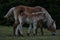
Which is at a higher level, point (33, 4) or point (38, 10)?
point (33, 4)

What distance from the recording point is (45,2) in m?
27.9

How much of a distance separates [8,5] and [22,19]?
31.3 ft

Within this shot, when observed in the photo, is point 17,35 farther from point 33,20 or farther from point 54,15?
point 54,15

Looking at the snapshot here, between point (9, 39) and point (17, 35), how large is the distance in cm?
240

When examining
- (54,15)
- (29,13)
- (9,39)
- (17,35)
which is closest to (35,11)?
(29,13)

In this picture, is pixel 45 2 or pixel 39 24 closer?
pixel 39 24

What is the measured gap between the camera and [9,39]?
1462 cm

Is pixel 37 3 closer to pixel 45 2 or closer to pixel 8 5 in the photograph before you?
pixel 45 2

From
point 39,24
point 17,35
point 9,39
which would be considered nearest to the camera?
point 9,39

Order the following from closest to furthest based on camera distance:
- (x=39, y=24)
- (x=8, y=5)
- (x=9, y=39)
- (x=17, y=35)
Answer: (x=9, y=39) → (x=17, y=35) → (x=39, y=24) → (x=8, y=5)

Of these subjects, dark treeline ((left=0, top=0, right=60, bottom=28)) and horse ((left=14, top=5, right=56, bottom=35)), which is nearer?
horse ((left=14, top=5, right=56, bottom=35))

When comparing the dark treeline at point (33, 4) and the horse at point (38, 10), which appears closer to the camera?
the horse at point (38, 10)

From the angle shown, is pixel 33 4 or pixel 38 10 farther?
pixel 33 4

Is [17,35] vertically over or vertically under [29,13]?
under
